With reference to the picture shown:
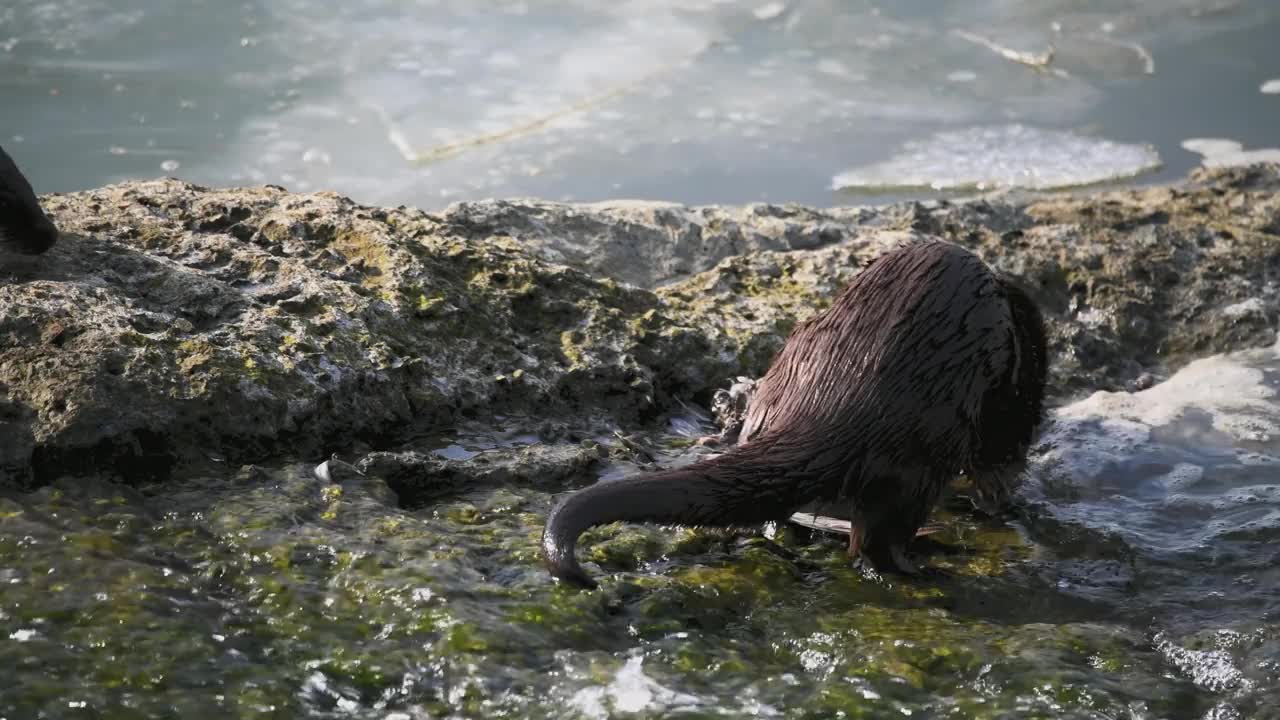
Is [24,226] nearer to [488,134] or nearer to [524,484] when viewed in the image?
[524,484]

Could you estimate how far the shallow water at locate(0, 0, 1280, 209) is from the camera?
638cm

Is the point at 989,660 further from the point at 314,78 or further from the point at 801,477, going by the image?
the point at 314,78

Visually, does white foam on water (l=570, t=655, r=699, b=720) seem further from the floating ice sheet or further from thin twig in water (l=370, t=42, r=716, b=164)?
thin twig in water (l=370, t=42, r=716, b=164)

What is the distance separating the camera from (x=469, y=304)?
3.22 m

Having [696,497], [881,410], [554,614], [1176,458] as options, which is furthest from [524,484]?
[1176,458]

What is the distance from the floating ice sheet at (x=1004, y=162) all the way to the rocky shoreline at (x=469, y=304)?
4.32 feet

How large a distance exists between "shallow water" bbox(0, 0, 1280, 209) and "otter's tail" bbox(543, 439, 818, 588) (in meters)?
3.62

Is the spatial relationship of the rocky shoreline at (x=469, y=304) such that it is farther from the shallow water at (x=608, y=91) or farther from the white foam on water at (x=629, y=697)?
the shallow water at (x=608, y=91)

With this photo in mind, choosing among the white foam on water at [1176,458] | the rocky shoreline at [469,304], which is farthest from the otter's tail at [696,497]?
the white foam on water at [1176,458]

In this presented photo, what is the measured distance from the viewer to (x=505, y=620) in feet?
7.18

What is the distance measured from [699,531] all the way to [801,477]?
0.83 feet

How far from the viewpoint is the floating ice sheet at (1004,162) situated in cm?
611

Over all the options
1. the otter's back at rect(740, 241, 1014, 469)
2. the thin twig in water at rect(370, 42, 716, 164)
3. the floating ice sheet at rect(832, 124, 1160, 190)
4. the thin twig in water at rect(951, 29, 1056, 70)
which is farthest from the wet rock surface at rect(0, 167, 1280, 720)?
the thin twig in water at rect(951, 29, 1056, 70)

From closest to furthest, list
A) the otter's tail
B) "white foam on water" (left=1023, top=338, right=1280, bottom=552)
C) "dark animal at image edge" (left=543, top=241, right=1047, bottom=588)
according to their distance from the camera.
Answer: the otter's tail → "dark animal at image edge" (left=543, top=241, right=1047, bottom=588) → "white foam on water" (left=1023, top=338, right=1280, bottom=552)
